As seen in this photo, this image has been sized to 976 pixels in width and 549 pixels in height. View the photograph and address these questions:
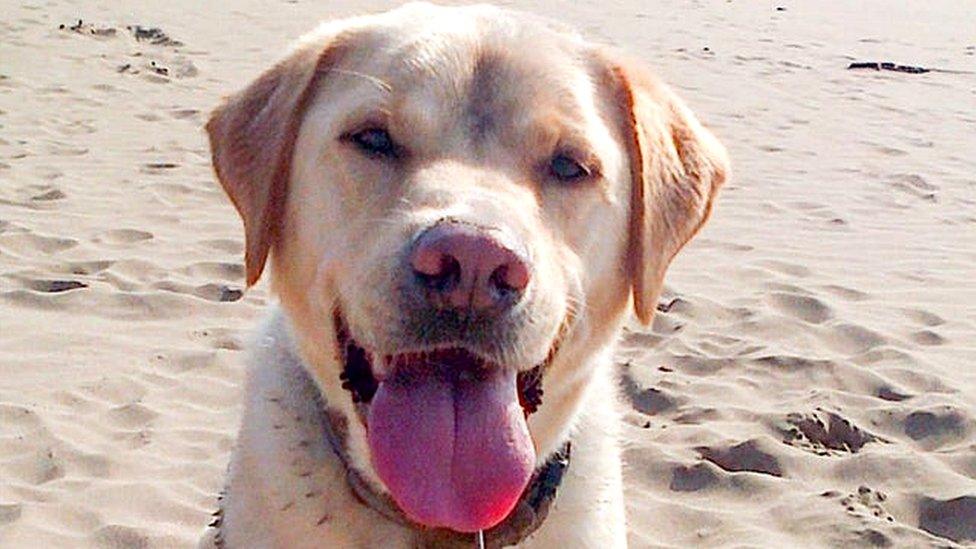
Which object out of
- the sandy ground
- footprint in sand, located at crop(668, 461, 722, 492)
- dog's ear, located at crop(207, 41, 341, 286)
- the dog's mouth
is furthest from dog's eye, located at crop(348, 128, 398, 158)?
footprint in sand, located at crop(668, 461, 722, 492)

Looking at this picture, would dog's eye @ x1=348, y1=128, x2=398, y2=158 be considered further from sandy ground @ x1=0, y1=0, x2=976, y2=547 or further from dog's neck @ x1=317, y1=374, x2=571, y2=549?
sandy ground @ x1=0, y1=0, x2=976, y2=547

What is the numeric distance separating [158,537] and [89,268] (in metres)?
2.52

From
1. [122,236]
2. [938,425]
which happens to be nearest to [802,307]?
[938,425]

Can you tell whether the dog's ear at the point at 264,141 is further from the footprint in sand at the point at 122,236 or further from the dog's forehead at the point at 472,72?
the footprint in sand at the point at 122,236

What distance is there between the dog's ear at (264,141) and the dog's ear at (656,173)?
2.43ft

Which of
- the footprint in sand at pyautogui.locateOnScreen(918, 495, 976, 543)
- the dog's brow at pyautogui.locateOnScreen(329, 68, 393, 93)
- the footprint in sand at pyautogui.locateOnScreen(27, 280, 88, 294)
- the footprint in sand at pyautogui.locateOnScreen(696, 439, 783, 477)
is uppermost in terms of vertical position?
the dog's brow at pyautogui.locateOnScreen(329, 68, 393, 93)

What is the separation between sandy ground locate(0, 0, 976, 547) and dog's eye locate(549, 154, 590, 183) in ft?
5.83

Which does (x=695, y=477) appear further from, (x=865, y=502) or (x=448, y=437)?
(x=448, y=437)

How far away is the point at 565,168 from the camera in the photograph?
3152 mm

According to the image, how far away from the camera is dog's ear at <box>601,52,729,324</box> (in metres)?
3.37

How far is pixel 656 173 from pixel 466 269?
961mm

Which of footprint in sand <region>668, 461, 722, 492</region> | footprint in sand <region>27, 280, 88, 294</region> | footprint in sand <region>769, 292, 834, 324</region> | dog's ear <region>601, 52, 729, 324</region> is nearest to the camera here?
dog's ear <region>601, 52, 729, 324</region>

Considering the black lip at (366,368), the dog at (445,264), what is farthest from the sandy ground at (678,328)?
the black lip at (366,368)

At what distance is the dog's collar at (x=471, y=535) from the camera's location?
10.1ft
